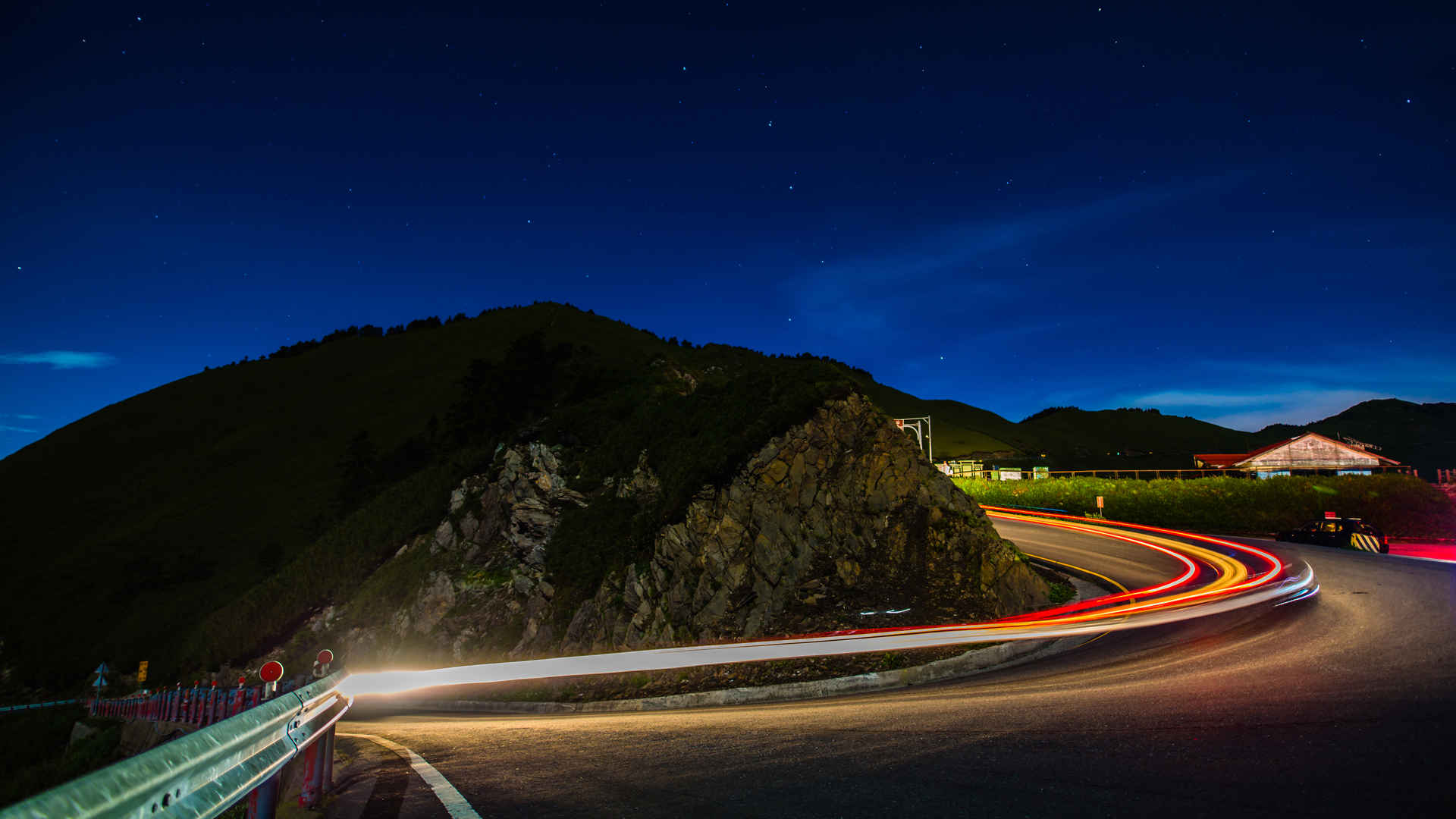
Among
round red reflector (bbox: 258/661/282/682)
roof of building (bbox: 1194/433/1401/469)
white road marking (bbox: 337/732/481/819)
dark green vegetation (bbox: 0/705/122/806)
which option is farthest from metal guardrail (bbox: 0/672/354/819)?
roof of building (bbox: 1194/433/1401/469)

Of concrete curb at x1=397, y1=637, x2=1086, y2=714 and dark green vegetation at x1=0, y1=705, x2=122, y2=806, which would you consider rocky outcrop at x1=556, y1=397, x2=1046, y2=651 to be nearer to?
concrete curb at x1=397, y1=637, x2=1086, y2=714

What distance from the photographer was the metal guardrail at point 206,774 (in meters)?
1.79

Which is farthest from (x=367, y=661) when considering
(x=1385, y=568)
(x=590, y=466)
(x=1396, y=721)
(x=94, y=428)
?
(x=94, y=428)

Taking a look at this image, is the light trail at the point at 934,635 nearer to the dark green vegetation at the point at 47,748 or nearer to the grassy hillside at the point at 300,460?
the grassy hillside at the point at 300,460

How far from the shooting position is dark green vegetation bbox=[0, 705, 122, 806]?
20750 millimetres

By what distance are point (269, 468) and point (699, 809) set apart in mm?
85649

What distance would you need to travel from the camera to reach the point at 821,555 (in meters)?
16.5

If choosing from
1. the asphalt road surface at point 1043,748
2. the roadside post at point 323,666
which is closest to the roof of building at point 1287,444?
the asphalt road surface at point 1043,748

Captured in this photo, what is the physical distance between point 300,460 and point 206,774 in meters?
85.1

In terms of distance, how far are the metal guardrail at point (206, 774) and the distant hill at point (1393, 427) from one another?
17656 cm

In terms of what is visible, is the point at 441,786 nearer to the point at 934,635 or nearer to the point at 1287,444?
the point at 934,635

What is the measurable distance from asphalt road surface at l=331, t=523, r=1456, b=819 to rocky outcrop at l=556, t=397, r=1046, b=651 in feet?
18.4

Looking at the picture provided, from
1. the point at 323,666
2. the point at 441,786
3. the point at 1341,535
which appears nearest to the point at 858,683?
the point at 441,786

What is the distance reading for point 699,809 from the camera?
441cm
